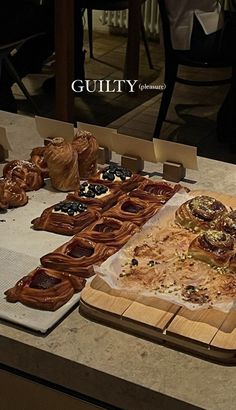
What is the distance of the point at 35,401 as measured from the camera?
3.69 feet

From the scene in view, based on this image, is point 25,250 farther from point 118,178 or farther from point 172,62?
point 172,62

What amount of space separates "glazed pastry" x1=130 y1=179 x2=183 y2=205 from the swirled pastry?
0.22 meters

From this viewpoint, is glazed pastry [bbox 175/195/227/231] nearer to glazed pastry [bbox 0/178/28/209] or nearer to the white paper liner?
the white paper liner

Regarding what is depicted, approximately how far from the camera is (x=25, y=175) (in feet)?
4.96

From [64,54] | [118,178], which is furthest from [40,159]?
[64,54]

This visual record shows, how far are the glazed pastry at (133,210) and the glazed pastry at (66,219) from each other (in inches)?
1.4

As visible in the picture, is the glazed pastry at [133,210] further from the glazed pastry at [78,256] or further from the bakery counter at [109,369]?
the bakery counter at [109,369]

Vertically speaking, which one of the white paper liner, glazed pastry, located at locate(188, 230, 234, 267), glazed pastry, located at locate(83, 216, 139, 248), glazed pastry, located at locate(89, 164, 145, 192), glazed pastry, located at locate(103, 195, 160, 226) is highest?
glazed pastry, located at locate(188, 230, 234, 267)

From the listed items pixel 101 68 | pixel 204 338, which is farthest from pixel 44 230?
pixel 101 68

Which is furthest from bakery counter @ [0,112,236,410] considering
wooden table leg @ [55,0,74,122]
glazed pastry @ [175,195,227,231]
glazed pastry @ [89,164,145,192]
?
wooden table leg @ [55,0,74,122]

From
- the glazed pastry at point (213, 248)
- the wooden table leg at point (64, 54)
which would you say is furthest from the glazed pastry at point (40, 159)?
the wooden table leg at point (64, 54)

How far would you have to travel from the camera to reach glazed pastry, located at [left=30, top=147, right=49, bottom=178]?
5.12 ft

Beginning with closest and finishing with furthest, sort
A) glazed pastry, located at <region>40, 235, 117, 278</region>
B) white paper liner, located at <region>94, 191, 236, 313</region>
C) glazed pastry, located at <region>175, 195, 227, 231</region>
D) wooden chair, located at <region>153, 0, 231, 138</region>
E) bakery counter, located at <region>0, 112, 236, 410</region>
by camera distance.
Result: bakery counter, located at <region>0, 112, 236, 410</region> → white paper liner, located at <region>94, 191, 236, 313</region> → glazed pastry, located at <region>40, 235, 117, 278</region> → glazed pastry, located at <region>175, 195, 227, 231</region> → wooden chair, located at <region>153, 0, 231, 138</region>

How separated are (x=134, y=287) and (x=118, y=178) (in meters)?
0.42
